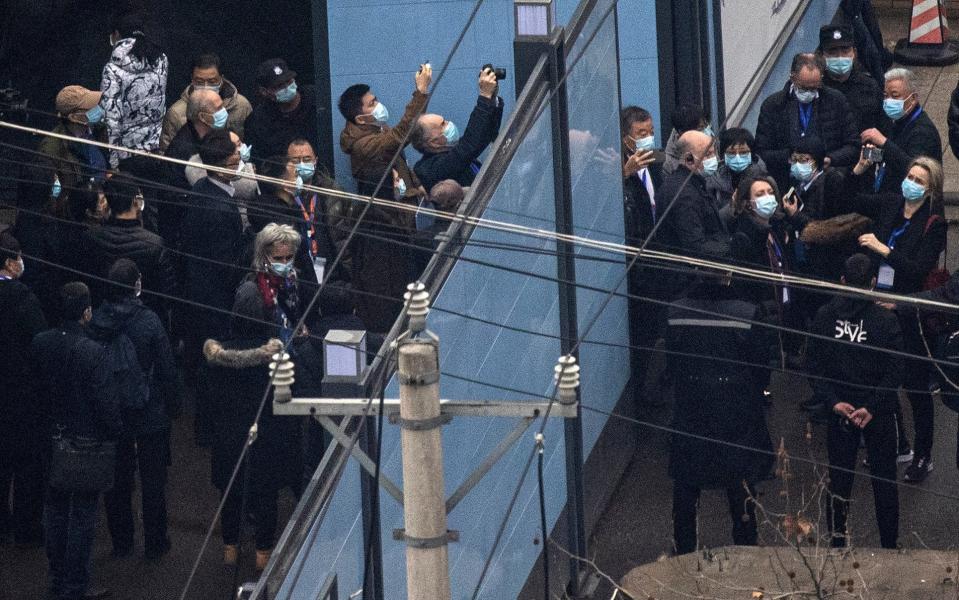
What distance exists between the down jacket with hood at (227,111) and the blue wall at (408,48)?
861mm

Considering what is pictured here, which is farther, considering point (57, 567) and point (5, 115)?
point (5, 115)

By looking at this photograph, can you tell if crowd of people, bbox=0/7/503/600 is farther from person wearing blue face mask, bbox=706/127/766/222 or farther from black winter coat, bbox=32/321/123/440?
person wearing blue face mask, bbox=706/127/766/222

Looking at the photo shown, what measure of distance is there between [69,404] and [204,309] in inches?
59.0

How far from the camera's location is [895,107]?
1300 cm

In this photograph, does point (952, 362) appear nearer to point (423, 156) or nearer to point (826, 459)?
point (826, 459)

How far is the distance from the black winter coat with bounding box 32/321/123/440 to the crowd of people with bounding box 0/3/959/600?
11mm

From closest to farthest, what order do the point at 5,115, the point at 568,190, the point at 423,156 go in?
the point at 568,190, the point at 423,156, the point at 5,115

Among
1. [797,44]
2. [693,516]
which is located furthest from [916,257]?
[797,44]

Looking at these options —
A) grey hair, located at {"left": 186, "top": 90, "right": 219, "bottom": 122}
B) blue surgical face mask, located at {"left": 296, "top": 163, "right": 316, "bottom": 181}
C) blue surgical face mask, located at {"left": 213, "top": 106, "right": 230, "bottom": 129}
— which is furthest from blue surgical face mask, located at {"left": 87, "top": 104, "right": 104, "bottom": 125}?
blue surgical face mask, located at {"left": 296, "top": 163, "right": 316, "bottom": 181}

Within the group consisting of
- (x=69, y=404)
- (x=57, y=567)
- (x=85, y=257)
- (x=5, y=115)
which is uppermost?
(x=5, y=115)

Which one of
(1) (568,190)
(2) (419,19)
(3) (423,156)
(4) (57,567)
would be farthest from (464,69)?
(4) (57,567)

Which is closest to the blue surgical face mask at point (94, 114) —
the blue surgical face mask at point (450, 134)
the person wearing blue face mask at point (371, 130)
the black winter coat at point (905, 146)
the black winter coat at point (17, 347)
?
the person wearing blue face mask at point (371, 130)

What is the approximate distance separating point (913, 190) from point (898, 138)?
1.40m

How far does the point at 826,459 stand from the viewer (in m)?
12.3
